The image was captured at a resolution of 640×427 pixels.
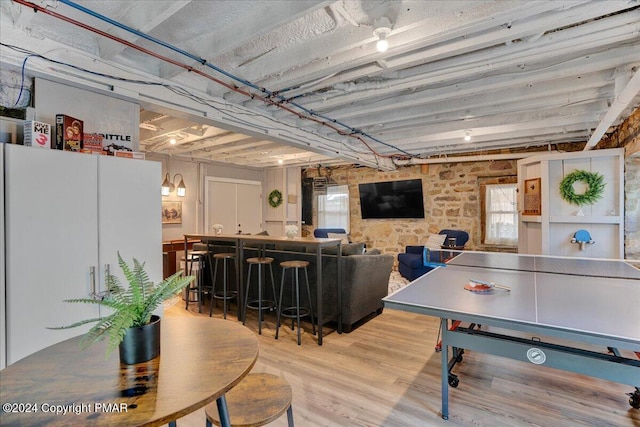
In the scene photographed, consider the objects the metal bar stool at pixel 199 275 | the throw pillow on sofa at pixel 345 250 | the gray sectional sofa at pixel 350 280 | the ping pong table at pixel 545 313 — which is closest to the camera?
the ping pong table at pixel 545 313

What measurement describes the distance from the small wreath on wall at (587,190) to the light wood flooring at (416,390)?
8.91 feet

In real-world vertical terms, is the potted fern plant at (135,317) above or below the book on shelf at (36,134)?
below

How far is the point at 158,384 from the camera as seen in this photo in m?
0.96

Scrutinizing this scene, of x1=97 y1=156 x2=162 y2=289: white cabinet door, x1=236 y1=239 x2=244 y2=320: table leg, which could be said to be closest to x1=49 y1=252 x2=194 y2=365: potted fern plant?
x1=97 y1=156 x2=162 y2=289: white cabinet door

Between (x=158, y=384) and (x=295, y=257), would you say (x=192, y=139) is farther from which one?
(x=158, y=384)

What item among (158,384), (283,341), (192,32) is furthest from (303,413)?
(192,32)

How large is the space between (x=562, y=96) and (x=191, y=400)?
411 centimetres

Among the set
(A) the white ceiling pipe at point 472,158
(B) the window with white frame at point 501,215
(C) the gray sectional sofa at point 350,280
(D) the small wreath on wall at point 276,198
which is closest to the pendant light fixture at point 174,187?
(D) the small wreath on wall at point 276,198

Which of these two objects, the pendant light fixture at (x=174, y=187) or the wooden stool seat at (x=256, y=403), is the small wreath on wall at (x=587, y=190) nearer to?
the wooden stool seat at (x=256, y=403)

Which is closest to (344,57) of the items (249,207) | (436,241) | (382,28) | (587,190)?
(382,28)

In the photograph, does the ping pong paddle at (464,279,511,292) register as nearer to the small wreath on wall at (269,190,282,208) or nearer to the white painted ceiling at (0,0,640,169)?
the white painted ceiling at (0,0,640,169)

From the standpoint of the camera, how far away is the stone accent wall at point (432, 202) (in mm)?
6387

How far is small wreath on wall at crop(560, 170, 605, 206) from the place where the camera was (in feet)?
14.1

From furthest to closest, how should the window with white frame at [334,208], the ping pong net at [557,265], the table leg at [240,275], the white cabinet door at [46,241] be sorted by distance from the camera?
1. the window with white frame at [334,208]
2. the table leg at [240,275]
3. the ping pong net at [557,265]
4. the white cabinet door at [46,241]
